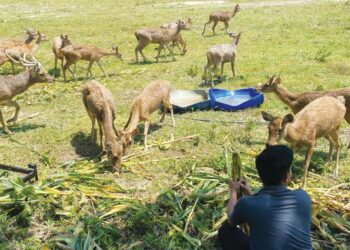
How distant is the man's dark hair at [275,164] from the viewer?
3943 millimetres

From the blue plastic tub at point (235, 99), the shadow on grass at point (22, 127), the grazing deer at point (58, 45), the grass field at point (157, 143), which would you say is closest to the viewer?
the grass field at point (157, 143)

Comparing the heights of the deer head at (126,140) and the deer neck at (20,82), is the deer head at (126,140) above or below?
below

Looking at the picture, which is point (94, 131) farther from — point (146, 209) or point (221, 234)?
point (221, 234)

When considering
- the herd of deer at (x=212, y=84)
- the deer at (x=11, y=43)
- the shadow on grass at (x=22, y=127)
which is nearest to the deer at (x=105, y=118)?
the herd of deer at (x=212, y=84)

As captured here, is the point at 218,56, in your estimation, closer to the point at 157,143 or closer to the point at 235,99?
the point at 235,99

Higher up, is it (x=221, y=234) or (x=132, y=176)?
(x=221, y=234)

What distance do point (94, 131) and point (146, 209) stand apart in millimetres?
3579

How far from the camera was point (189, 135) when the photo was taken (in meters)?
9.07

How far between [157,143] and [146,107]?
83 centimetres

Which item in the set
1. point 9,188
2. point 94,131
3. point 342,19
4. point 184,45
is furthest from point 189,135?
point 342,19

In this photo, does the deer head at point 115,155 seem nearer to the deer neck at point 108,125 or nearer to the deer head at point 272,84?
the deer neck at point 108,125

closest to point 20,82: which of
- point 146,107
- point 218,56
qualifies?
point 146,107

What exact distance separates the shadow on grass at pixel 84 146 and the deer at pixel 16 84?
149 cm

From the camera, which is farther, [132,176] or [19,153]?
[19,153]
